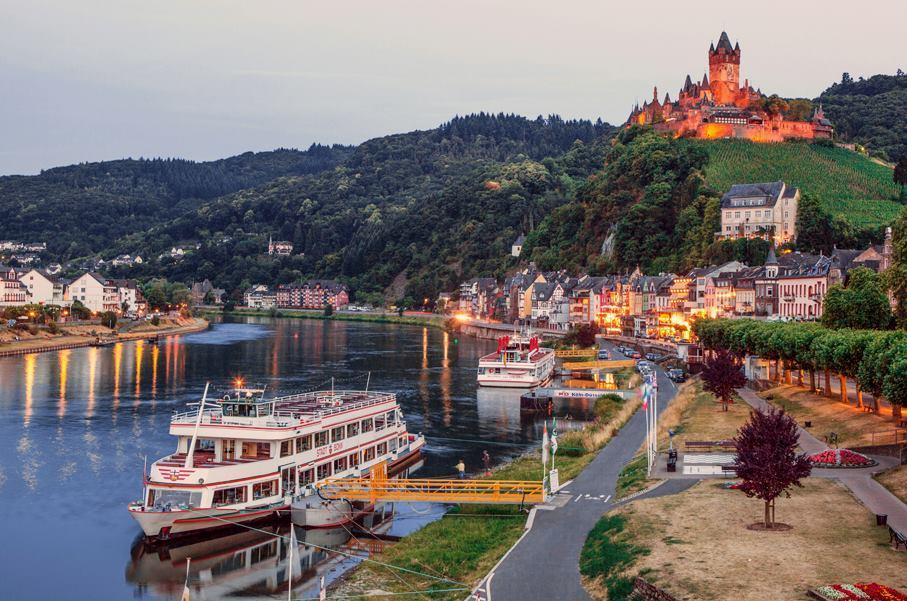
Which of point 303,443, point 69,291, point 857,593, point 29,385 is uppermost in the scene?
point 69,291

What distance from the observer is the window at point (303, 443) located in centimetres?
4444

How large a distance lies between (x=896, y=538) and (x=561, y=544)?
10.9 meters

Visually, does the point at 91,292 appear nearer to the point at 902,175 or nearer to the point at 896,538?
the point at 902,175

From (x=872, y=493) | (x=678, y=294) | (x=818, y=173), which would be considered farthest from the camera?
(x=818, y=173)

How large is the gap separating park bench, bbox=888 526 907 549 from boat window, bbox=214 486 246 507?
26537 mm

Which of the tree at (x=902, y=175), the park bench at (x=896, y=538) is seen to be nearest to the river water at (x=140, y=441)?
the park bench at (x=896, y=538)

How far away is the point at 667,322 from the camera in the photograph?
Answer: 450ft

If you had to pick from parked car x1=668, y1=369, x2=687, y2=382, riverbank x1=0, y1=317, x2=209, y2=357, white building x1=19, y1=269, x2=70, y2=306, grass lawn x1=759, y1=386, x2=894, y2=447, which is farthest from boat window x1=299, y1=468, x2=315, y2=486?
white building x1=19, y1=269, x2=70, y2=306

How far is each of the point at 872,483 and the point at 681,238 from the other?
126 m

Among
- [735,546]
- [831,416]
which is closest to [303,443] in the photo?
[735,546]

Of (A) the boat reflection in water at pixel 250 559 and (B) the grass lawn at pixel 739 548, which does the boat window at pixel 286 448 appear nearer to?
(A) the boat reflection in water at pixel 250 559

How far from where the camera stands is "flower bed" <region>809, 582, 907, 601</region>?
907 inches

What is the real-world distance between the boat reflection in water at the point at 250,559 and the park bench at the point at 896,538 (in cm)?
1975

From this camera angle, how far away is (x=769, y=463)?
3077 centimetres
